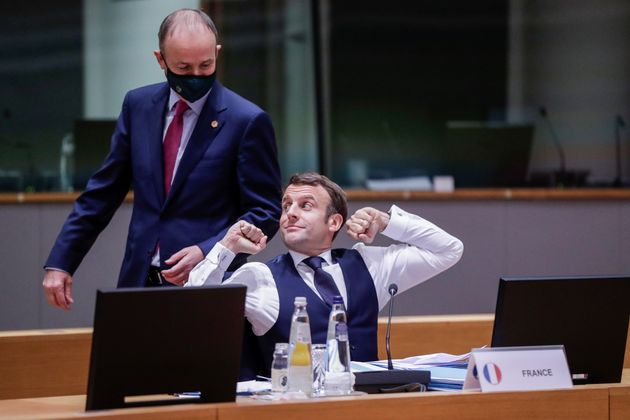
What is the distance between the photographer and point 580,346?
2.37m

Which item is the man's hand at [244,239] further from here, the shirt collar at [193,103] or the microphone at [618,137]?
the microphone at [618,137]

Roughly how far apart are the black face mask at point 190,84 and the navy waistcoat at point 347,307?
0.47m

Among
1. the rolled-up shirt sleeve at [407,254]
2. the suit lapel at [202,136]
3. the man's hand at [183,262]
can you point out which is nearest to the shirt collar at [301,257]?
the rolled-up shirt sleeve at [407,254]

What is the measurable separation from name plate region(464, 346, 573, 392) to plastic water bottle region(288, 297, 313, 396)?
1.05 feet

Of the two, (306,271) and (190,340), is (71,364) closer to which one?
(306,271)

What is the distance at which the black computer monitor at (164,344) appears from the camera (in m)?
1.96

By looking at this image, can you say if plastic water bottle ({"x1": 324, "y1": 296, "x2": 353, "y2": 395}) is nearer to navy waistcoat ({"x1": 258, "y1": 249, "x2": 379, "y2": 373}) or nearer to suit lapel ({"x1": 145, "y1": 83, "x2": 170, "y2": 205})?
navy waistcoat ({"x1": 258, "y1": 249, "x2": 379, "y2": 373})

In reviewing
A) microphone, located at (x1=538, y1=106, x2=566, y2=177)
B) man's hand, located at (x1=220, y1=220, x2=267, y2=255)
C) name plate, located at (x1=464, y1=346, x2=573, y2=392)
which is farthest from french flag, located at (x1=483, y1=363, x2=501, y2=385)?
microphone, located at (x1=538, y1=106, x2=566, y2=177)

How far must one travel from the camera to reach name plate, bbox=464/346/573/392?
214 cm

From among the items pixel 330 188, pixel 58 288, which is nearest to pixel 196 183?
pixel 330 188

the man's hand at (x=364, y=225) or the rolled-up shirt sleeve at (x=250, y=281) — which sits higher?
the man's hand at (x=364, y=225)

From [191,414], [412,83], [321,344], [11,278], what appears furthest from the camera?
[412,83]

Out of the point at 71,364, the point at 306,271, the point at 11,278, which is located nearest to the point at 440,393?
the point at 306,271

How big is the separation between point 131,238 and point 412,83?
5.09 metres
